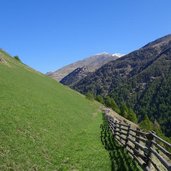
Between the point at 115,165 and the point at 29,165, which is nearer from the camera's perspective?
the point at 29,165

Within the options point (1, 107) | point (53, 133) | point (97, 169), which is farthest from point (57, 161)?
point (1, 107)

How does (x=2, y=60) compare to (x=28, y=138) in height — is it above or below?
above

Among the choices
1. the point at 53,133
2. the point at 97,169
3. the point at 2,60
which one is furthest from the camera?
the point at 2,60

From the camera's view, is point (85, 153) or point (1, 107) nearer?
point (85, 153)

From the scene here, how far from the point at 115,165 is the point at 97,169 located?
1.66 m

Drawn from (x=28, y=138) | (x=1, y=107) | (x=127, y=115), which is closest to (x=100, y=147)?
(x=28, y=138)

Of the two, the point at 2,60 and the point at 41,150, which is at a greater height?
the point at 2,60

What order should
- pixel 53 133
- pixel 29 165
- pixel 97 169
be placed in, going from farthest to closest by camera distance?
pixel 53 133
pixel 97 169
pixel 29 165

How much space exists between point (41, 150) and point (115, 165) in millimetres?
4973

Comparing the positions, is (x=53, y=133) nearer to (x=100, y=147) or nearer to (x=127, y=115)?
(x=100, y=147)

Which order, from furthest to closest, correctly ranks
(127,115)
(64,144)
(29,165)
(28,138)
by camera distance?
(127,115) → (64,144) → (28,138) → (29,165)

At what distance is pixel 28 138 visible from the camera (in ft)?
82.3

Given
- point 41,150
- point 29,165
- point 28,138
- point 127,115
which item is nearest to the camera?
point 29,165

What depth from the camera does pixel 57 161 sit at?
22.1 metres
